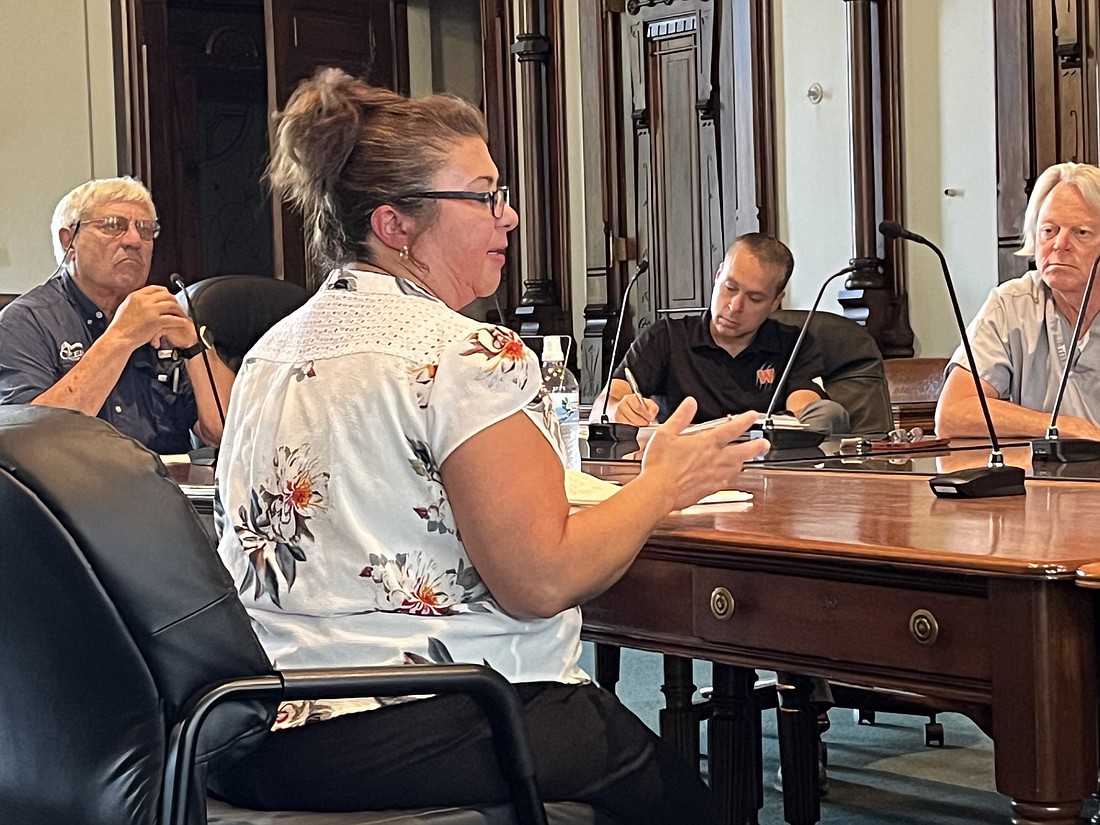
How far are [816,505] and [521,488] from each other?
0.65 meters

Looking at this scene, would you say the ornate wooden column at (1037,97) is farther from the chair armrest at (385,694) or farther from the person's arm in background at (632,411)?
the chair armrest at (385,694)

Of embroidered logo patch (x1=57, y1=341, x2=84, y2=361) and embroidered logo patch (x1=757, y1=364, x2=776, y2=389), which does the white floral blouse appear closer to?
embroidered logo patch (x1=57, y1=341, x2=84, y2=361)

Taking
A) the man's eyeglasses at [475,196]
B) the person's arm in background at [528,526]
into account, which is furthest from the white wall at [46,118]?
the person's arm in background at [528,526]

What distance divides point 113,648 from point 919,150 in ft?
14.9

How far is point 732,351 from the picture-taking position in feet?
13.1

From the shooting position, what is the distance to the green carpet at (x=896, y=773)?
294 cm

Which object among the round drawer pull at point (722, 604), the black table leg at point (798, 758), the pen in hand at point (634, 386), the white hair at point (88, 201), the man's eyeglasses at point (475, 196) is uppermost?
the white hair at point (88, 201)

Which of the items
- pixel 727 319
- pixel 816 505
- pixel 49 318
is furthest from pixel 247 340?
pixel 816 505

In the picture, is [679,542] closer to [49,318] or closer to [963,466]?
[963,466]

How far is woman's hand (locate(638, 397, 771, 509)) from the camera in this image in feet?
5.37

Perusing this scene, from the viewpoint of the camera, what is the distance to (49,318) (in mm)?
3311

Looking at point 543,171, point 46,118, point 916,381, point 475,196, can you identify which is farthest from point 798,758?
point 46,118

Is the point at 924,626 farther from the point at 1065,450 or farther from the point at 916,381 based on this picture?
the point at 916,381

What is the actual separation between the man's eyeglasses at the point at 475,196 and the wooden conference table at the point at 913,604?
0.42m
